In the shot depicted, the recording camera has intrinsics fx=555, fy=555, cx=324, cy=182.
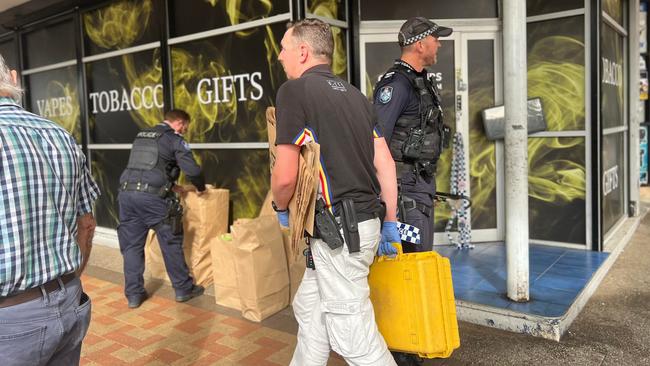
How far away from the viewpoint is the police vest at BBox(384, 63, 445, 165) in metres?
3.06

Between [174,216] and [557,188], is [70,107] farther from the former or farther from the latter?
[557,188]

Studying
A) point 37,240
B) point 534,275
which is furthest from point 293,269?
point 37,240

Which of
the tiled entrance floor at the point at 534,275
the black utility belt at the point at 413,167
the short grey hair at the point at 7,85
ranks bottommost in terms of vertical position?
the tiled entrance floor at the point at 534,275

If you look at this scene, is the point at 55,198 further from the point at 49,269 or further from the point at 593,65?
the point at 593,65

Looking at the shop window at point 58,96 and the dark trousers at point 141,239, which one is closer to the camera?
the dark trousers at point 141,239

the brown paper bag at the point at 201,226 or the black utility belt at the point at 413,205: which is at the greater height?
the black utility belt at the point at 413,205

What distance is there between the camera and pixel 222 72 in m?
5.17

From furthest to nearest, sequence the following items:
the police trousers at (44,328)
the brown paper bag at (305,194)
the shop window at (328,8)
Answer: the shop window at (328,8) → the brown paper bag at (305,194) → the police trousers at (44,328)

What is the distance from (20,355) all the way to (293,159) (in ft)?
3.72

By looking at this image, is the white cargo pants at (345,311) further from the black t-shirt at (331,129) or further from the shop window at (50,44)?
the shop window at (50,44)

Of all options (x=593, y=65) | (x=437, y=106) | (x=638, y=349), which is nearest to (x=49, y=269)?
(x=437, y=106)

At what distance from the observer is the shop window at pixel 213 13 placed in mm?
4738

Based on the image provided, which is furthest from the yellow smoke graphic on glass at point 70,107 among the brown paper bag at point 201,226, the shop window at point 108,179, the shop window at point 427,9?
the shop window at point 427,9

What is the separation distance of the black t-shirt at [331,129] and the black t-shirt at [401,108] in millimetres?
662
